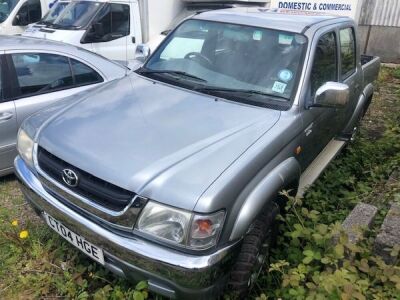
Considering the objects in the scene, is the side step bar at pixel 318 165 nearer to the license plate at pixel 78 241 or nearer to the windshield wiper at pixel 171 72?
the windshield wiper at pixel 171 72

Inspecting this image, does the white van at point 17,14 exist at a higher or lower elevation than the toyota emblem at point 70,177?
higher

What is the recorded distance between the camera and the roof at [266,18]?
311cm

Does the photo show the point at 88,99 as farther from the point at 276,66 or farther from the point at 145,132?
the point at 276,66

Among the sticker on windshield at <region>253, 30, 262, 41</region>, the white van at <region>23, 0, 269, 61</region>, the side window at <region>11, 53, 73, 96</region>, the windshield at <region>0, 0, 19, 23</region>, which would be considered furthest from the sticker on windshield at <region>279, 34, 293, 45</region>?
the windshield at <region>0, 0, 19, 23</region>

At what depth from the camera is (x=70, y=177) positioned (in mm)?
2252

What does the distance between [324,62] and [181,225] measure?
6.89 ft

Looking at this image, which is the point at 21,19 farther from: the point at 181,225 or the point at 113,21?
the point at 181,225

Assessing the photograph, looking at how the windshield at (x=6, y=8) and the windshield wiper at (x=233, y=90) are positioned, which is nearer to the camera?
the windshield wiper at (x=233, y=90)

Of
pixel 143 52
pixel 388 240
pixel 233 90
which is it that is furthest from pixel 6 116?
pixel 388 240

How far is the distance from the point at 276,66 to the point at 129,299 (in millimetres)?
1965

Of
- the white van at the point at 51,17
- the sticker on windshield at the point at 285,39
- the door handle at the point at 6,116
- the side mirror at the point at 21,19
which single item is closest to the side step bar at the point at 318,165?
the sticker on windshield at the point at 285,39

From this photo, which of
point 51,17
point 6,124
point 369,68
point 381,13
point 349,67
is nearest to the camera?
point 6,124

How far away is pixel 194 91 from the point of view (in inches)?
115

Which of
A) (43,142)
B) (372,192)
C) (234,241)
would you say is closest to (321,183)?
(372,192)
